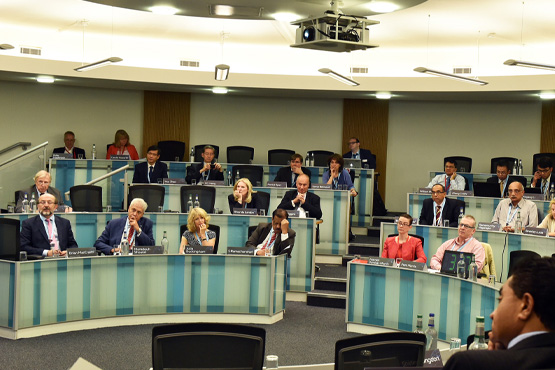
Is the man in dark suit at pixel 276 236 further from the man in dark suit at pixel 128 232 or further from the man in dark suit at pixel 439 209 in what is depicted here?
the man in dark suit at pixel 439 209

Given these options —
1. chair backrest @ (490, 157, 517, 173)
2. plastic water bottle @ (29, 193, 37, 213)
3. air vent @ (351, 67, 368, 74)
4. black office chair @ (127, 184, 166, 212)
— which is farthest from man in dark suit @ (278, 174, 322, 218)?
chair backrest @ (490, 157, 517, 173)

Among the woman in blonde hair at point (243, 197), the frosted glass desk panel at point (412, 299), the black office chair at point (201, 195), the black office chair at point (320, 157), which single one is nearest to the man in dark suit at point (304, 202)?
the woman in blonde hair at point (243, 197)

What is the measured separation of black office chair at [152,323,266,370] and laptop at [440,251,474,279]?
4.38m

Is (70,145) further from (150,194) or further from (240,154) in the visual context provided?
(150,194)

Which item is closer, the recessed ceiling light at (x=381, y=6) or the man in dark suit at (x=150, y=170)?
the recessed ceiling light at (x=381, y=6)

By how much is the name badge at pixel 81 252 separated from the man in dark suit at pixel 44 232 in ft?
0.96

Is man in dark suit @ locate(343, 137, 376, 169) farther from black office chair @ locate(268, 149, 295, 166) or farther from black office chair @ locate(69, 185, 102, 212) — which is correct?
black office chair @ locate(69, 185, 102, 212)

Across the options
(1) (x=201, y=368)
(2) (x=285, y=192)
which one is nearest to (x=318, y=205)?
(2) (x=285, y=192)

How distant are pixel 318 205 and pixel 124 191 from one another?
3.31 metres

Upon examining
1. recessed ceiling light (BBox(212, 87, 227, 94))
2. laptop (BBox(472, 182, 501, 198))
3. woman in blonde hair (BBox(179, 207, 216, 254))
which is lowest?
woman in blonde hair (BBox(179, 207, 216, 254))

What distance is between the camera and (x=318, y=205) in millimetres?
9945

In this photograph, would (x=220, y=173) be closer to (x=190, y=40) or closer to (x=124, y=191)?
(x=124, y=191)

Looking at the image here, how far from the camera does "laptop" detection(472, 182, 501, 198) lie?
10883 mm

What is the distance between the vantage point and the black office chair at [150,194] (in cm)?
1013
